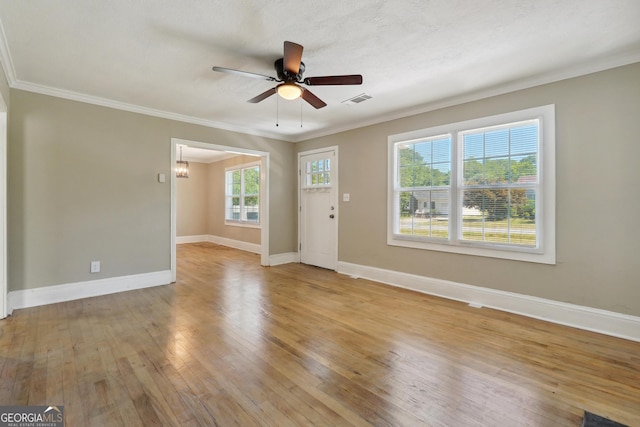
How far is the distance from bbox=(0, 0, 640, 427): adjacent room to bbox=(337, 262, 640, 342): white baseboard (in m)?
0.02

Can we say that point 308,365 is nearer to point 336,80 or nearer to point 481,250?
point 336,80

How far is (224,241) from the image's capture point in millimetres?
8484

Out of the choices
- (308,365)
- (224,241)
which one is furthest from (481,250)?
(224,241)

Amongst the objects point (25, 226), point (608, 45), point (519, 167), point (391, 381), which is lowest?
point (391, 381)

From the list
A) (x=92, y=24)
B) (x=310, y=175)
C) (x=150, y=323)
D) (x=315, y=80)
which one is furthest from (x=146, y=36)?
(x=310, y=175)

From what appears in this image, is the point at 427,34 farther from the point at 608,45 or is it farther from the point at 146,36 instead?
the point at 146,36

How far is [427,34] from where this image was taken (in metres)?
2.40

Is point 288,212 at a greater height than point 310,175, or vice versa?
point 310,175

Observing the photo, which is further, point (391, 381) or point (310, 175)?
point (310, 175)

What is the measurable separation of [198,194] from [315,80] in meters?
7.47

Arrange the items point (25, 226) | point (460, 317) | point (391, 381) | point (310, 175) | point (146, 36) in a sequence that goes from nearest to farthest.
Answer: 1. point (391, 381)
2. point (146, 36)
3. point (460, 317)
4. point (25, 226)
5. point (310, 175)

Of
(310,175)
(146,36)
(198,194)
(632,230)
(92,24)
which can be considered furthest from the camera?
(198,194)

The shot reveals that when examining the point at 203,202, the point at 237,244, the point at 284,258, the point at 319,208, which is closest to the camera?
the point at 319,208

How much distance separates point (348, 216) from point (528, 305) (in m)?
2.86
